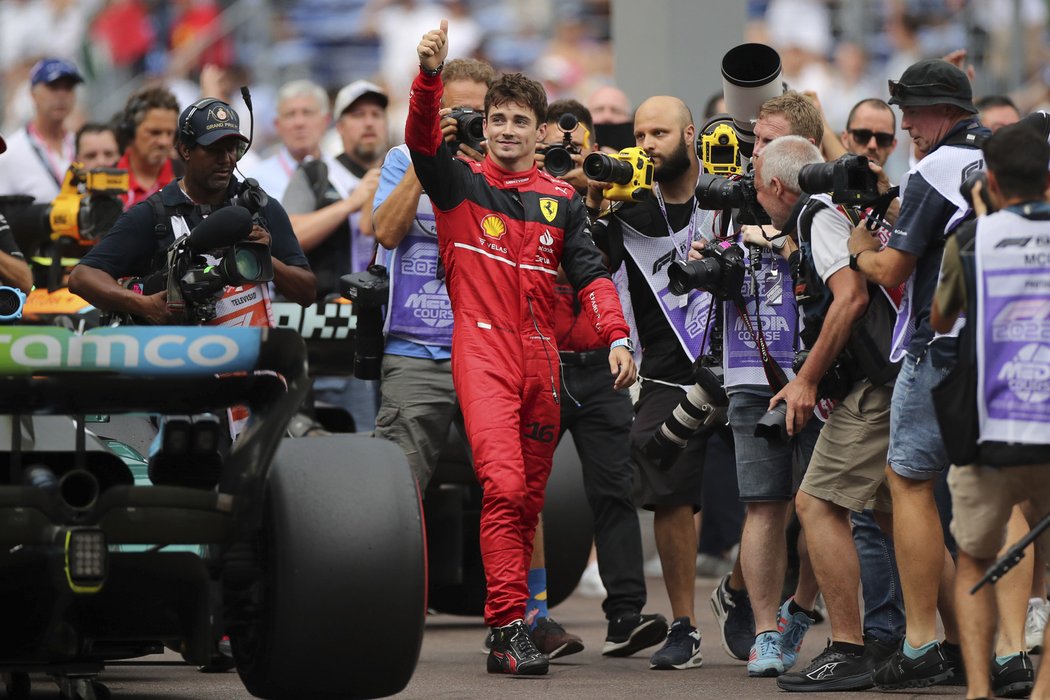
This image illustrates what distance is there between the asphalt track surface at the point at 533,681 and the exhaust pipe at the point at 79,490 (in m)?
1.24

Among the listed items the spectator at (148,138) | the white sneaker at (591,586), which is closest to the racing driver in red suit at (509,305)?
the spectator at (148,138)

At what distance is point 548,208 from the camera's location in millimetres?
7617

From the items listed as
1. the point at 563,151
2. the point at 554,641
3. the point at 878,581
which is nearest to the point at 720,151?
the point at 563,151

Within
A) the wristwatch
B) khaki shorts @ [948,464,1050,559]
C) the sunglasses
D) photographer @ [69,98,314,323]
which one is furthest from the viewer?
the sunglasses

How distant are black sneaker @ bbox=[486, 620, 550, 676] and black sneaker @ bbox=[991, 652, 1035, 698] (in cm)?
165

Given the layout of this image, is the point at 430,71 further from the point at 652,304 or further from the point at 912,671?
the point at 912,671

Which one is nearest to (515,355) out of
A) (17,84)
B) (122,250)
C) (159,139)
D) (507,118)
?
(507,118)

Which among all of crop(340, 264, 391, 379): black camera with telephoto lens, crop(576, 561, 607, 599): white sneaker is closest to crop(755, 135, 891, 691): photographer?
crop(340, 264, 391, 379): black camera with telephoto lens

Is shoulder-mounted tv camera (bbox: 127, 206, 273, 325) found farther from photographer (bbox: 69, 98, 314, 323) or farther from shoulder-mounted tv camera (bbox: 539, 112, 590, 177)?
shoulder-mounted tv camera (bbox: 539, 112, 590, 177)

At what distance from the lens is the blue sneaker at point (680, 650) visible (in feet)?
25.2

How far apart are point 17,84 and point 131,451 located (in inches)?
606

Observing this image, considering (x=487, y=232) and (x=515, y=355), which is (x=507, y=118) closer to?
(x=487, y=232)

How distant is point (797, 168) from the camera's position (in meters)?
7.30

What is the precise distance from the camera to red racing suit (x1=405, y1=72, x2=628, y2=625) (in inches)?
288
